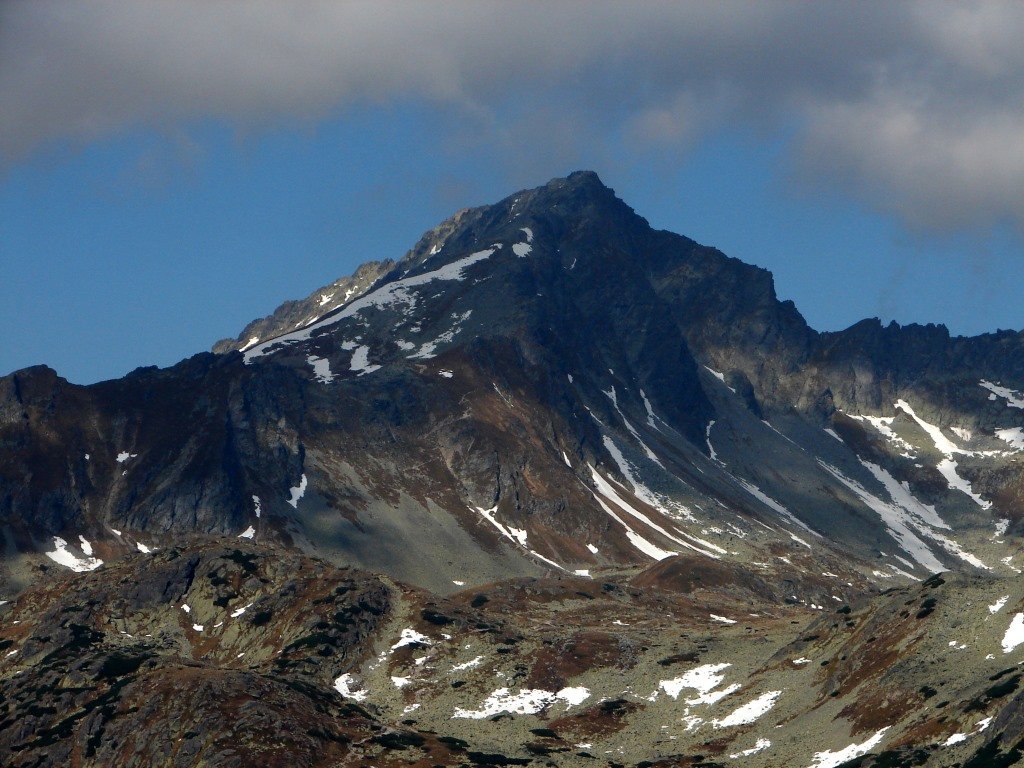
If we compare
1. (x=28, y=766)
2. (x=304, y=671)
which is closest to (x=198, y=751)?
(x=28, y=766)

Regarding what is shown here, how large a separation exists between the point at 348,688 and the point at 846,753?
232 feet

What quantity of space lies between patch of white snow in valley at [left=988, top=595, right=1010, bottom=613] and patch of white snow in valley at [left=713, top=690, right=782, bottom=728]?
75.4 ft

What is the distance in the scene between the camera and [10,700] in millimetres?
155375

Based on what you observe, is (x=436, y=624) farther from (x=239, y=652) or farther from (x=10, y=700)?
(x=10, y=700)

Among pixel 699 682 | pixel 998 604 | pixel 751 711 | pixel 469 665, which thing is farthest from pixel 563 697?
pixel 998 604

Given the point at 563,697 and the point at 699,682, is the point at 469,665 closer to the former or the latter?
the point at 563,697

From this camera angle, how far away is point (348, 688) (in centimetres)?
17562

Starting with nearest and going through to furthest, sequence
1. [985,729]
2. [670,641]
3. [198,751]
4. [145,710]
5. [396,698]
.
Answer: [985,729] < [198,751] < [145,710] < [396,698] < [670,641]

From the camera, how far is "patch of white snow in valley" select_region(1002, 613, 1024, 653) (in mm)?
135125

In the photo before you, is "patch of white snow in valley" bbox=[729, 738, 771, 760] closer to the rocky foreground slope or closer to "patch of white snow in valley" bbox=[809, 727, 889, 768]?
the rocky foreground slope

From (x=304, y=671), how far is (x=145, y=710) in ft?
121

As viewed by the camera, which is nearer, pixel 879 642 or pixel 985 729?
pixel 985 729

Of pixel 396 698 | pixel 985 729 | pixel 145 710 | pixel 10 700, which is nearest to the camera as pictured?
pixel 985 729

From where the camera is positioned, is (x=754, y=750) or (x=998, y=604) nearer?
(x=754, y=750)
